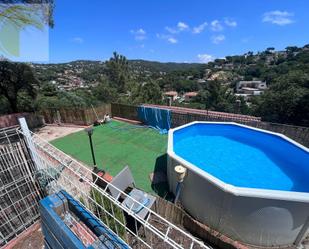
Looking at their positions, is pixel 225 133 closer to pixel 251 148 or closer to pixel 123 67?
pixel 251 148

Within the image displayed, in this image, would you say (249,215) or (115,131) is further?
(115,131)

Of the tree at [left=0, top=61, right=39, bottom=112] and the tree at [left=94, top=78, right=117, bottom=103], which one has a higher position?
the tree at [left=0, top=61, right=39, bottom=112]

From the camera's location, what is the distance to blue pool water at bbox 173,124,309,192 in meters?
6.36

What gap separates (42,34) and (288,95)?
525 inches

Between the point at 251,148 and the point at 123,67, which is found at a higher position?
the point at 123,67

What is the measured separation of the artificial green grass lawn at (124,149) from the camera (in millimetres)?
7191

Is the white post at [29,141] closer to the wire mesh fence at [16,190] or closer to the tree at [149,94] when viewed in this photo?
the wire mesh fence at [16,190]

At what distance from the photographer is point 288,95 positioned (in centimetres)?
1138

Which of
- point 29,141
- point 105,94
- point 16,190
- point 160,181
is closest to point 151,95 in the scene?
point 105,94

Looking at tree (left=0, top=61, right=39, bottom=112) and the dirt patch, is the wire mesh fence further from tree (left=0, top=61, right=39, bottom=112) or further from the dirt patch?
tree (left=0, top=61, right=39, bottom=112)

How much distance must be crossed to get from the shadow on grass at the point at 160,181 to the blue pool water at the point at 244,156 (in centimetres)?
86

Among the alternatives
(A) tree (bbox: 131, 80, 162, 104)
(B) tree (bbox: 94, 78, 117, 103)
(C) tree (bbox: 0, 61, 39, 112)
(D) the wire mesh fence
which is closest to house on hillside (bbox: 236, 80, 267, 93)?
(A) tree (bbox: 131, 80, 162, 104)

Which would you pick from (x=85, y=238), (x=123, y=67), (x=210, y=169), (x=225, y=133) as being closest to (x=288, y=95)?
(x=225, y=133)

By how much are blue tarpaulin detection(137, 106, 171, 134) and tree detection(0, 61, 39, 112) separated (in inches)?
303
